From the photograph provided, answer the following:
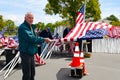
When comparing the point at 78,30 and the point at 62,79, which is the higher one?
the point at 78,30

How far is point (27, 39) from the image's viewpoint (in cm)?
710

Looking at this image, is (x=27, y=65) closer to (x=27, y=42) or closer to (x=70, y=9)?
(x=27, y=42)

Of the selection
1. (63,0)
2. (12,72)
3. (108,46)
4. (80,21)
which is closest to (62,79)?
(12,72)

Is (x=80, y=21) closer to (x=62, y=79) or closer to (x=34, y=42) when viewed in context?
(x=62, y=79)

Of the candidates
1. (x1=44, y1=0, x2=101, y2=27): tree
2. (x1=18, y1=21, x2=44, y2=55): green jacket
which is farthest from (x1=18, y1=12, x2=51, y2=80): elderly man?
(x1=44, y1=0, x2=101, y2=27): tree

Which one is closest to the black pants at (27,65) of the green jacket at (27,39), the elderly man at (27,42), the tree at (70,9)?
the elderly man at (27,42)

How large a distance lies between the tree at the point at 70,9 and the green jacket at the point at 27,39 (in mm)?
20089

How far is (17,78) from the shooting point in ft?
31.1

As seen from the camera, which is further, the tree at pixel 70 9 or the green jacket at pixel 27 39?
the tree at pixel 70 9

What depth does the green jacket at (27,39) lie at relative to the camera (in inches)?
279

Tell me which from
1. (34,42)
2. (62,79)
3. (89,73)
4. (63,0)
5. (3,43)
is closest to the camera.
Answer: (34,42)

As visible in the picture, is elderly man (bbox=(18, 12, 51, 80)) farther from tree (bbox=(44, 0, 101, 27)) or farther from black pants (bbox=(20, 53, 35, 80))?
tree (bbox=(44, 0, 101, 27))

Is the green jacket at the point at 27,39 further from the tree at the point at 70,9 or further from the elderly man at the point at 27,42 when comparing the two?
the tree at the point at 70,9

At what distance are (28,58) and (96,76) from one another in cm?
321
